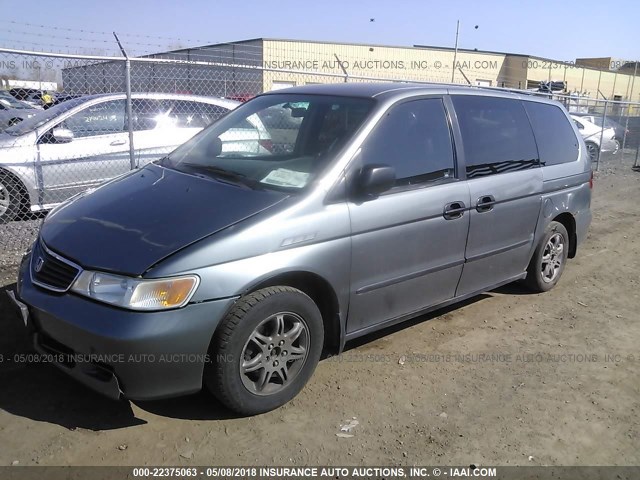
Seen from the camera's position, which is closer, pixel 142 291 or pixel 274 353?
pixel 142 291

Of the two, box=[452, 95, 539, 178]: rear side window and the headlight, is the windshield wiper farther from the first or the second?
box=[452, 95, 539, 178]: rear side window

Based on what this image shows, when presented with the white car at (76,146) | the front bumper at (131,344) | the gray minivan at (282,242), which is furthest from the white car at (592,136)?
the front bumper at (131,344)

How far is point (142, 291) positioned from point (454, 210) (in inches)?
87.6

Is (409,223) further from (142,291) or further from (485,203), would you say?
(142,291)

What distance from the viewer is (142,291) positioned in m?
2.59

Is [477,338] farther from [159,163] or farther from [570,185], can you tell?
[159,163]

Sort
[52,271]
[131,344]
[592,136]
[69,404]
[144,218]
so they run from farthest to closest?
[592,136], [69,404], [144,218], [52,271], [131,344]

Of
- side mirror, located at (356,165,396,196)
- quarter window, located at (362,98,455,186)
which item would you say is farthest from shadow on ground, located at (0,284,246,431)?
quarter window, located at (362,98,455,186)

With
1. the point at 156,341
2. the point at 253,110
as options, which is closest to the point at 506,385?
the point at 156,341

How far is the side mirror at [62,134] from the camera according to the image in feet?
21.7

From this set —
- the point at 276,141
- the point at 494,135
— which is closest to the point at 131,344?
the point at 276,141

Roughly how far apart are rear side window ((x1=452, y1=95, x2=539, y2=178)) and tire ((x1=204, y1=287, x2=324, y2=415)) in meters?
1.78

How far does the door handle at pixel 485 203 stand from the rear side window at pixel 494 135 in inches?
7.0

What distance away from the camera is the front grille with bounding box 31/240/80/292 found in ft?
9.10
